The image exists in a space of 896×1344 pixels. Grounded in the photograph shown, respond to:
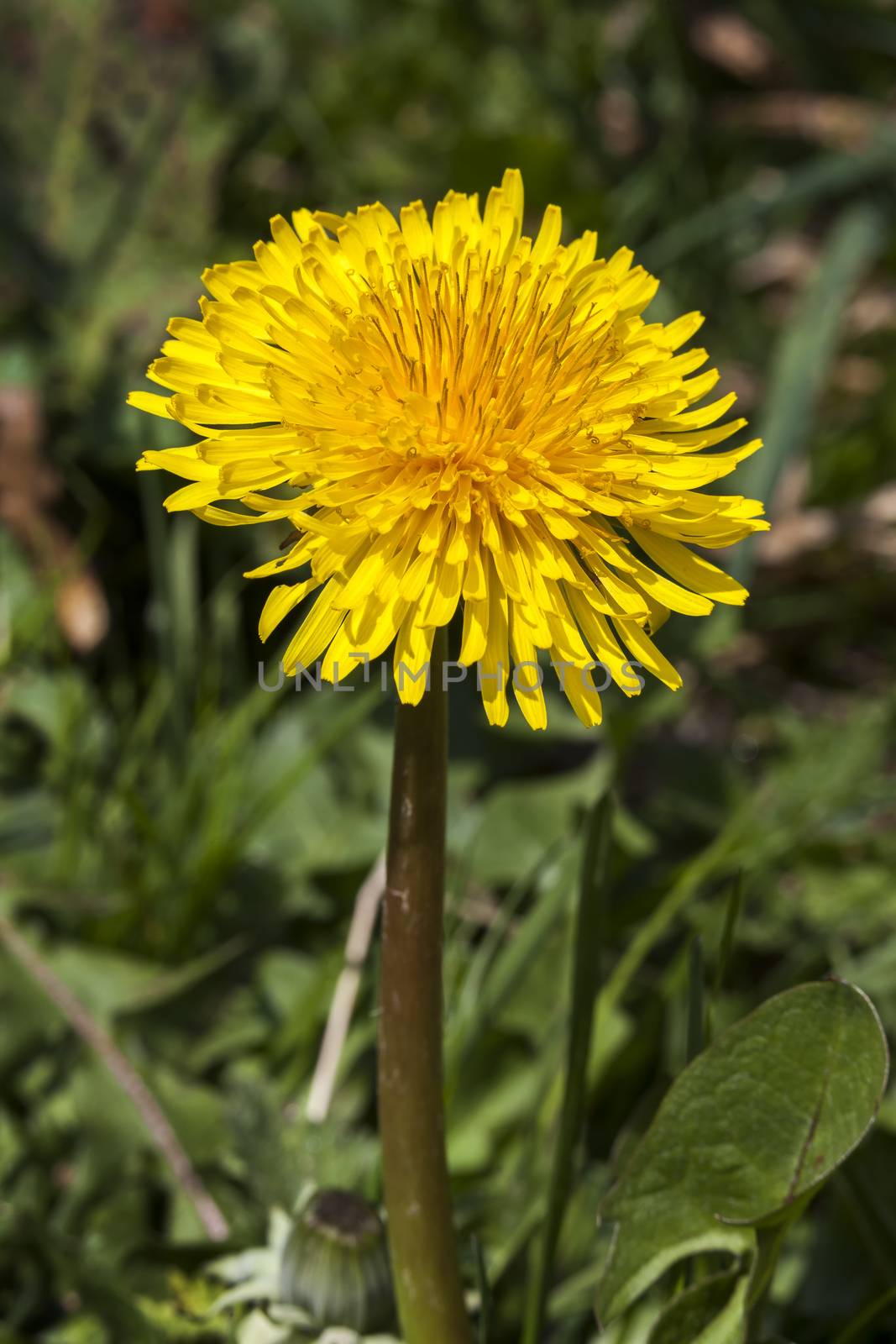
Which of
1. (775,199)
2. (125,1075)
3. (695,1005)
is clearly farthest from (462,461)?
(775,199)

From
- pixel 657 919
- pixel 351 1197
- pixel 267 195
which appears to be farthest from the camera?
pixel 267 195

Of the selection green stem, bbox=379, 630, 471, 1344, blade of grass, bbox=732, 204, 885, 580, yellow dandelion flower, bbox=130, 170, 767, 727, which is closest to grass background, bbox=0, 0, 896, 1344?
blade of grass, bbox=732, 204, 885, 580

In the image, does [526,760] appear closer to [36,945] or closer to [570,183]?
[36,945]

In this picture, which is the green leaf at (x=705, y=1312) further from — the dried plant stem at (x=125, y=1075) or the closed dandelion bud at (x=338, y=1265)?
the dried plant stem at (x=125, y=1075)

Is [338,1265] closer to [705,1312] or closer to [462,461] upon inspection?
[705,1312]

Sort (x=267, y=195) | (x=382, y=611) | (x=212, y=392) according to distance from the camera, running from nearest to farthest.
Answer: (x=382, y=611) < (x=212, y=392) < (x=267, y=195)

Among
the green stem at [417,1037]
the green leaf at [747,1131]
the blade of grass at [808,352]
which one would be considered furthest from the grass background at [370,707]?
the green stem at [417,1037]

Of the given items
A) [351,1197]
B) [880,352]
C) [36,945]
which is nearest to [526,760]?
[36,945]
